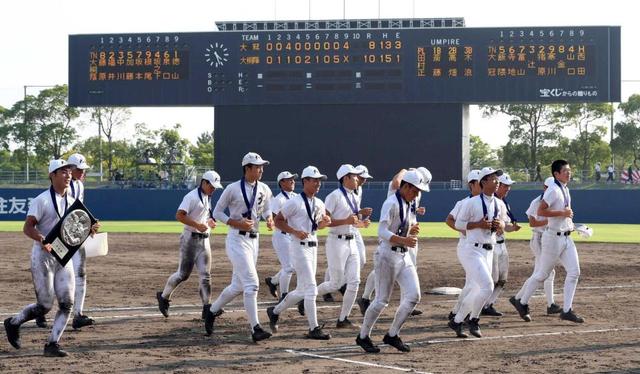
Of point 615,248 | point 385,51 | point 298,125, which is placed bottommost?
point 615,248

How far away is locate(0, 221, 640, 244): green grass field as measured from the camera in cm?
3556

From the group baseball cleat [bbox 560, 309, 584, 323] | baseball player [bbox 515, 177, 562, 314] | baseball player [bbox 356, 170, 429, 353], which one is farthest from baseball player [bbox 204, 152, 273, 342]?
baseball cleat [bbox 560, 309, 584, 323]

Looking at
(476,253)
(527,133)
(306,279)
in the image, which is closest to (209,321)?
(306,279)

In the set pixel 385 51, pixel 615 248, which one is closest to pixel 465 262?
pixel 615 248

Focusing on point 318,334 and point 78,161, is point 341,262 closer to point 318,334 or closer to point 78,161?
point 318,334

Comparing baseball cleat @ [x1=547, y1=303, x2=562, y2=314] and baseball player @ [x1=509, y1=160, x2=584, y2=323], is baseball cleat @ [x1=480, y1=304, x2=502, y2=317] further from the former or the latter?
baseball cleat @ [x1=547, y1=303, x2=562, y2=314]

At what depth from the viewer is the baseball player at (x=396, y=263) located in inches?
462

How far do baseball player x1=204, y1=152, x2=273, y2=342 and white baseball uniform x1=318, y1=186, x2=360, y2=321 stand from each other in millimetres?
1340

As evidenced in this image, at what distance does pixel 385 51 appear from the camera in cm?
4400

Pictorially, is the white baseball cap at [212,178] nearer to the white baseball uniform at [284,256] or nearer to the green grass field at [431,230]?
the white baseball uniform at [284,256]

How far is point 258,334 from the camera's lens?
12.6 meters

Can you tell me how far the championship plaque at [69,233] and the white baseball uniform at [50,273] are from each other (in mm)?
181

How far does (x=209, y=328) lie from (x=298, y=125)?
109ft

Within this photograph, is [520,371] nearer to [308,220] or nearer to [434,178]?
[308,220]
